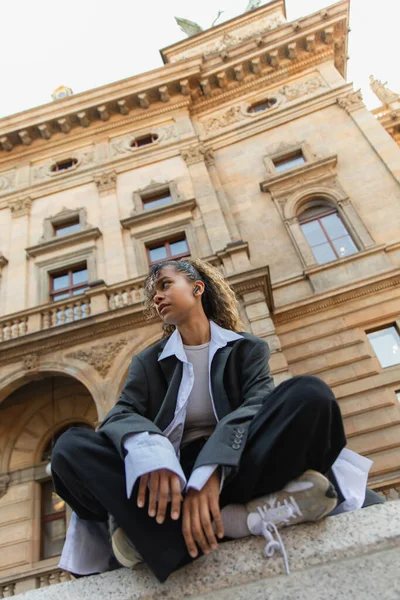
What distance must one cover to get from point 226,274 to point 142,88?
10.7 meters

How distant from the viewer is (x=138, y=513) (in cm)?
157

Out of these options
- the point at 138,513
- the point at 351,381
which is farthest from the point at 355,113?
the point at 138,513

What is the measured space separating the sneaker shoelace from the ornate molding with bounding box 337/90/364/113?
596 inches

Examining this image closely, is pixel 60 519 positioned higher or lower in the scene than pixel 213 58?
lower

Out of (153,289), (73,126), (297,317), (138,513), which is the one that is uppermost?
(73,126)

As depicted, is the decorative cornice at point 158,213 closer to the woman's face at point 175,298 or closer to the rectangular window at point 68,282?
the rectangular window at point 68,282

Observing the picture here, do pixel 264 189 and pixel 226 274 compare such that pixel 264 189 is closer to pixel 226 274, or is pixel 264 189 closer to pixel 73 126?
pixel 226 274

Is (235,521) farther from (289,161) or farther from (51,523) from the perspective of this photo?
(289,161)

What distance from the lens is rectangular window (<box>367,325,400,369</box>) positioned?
923 cm

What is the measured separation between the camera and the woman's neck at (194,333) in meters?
2.58

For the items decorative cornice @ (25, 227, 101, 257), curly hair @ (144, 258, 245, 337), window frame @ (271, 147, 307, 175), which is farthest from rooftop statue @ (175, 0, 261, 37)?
curly hair @ (144, 258, 245, 337)

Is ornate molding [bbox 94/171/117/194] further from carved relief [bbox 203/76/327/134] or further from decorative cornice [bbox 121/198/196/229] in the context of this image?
carved relief [bbox 203/76/327/134]

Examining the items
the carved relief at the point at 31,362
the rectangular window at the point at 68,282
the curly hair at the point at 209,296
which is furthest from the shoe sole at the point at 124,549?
the rectangular window at the point at 68,282

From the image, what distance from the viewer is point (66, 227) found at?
14344mm
